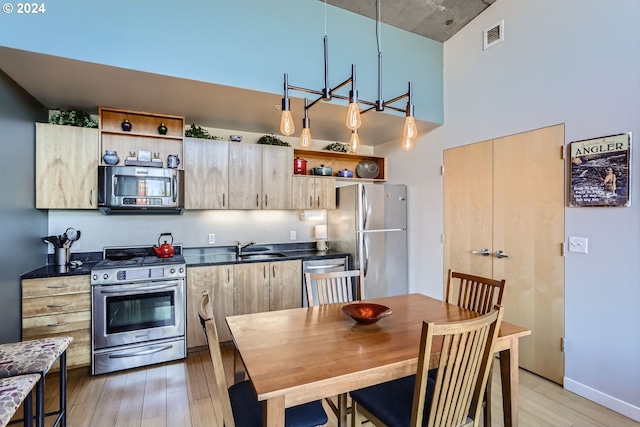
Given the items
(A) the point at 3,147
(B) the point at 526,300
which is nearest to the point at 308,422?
(B) the point at 526,300

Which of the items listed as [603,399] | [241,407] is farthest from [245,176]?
[603,399]

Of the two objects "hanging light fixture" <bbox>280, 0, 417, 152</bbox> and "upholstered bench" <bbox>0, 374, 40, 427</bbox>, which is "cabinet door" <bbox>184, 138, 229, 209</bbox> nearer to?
"hanging light fixture" <bbox>280, 0, 417, 152</bbox>

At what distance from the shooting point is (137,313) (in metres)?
2.84

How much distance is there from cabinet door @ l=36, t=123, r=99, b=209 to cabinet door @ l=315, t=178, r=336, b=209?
7.71 ft

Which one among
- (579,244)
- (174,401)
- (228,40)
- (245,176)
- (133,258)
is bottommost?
(174,401)

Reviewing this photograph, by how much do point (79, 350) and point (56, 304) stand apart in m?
0.45

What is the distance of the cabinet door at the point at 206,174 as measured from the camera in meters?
3.29

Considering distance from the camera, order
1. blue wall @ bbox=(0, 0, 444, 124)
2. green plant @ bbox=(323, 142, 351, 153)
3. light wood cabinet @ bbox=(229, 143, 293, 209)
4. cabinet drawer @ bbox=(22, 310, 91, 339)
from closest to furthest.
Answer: blue wall @ bbox=(0, 0, 444, 124), cabinet drawer @ bbox=(22, 310, 91, 339), light wood cabinet @ bbox=(229, 143, 293, 209), green plant @ bbox=(323, 142, 351, 153)

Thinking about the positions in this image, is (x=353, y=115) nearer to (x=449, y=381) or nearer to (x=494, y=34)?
(x=449, y=381)

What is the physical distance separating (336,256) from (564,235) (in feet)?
7.35

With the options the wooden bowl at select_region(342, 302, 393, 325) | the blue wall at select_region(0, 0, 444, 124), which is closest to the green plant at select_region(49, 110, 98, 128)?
the blue wall at select_region(0, 0, 444, 124)

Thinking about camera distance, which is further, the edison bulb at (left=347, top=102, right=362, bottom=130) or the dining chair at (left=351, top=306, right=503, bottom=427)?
the edison bulb at (left=347, top=102, right=362, bottom=130)

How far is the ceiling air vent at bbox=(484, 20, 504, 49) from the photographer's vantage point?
118 inches

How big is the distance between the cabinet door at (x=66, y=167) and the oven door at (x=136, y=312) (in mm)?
885
